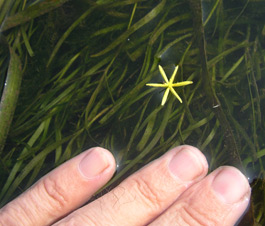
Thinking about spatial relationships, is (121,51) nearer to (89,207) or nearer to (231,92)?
(231,92)

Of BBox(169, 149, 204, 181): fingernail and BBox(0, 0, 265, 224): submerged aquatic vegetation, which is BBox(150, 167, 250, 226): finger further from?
BBox(0, 0, 265, 224): submerged aquatic vegetation

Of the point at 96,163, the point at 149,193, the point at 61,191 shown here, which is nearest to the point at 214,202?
the point at 149,193

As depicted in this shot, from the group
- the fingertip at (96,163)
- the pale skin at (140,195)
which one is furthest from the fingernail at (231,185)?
the fingertip at (96,163)

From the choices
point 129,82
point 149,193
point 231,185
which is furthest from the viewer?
point 129,82

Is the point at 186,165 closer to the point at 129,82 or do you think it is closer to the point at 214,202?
the point at 214,202

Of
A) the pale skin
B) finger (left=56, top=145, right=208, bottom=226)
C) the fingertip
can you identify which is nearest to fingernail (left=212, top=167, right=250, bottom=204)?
the pale skin

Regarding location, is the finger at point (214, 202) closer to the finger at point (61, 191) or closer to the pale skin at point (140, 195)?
the pale skin at point (140, 195)

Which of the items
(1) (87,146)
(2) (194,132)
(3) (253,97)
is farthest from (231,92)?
(1) (87,146)
